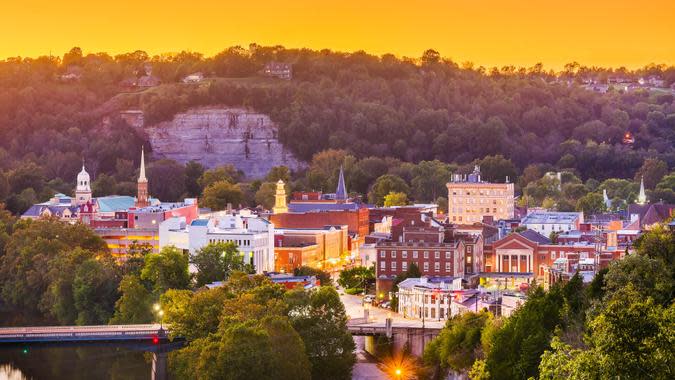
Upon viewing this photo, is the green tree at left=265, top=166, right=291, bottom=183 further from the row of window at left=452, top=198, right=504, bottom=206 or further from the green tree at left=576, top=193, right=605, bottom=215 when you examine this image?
the green tree at left=576, top=193, right=605, bottom=215

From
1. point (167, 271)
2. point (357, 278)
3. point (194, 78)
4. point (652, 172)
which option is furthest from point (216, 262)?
point (194, 78)

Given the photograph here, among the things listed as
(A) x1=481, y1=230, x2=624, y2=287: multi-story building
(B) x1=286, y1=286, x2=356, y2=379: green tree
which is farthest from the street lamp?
(A) x1=481, y1=230, x2=624, y2=287: multi-story building

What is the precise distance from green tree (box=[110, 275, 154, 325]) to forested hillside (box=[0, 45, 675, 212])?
7067cm

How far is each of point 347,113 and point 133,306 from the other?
109 m

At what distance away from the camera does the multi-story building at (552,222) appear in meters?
95.9

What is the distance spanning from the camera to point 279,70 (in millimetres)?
195000

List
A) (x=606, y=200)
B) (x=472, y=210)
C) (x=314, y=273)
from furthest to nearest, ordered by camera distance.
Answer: (x=606, y=200), (x=472, y=210), (x=314, y=273)

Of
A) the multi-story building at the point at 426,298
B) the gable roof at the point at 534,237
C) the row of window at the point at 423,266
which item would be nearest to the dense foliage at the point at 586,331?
the multi-story building at the point at 426,298

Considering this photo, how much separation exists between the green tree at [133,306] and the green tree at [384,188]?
59205 millimetres

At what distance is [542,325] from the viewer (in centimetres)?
4428

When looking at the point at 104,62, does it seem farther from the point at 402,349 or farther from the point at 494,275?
the point at 402,349

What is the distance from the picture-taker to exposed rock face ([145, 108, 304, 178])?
164000mm

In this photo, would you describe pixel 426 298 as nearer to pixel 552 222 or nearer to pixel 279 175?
pixel 552 222

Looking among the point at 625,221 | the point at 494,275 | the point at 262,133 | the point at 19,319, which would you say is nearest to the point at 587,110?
the point at 262,133
